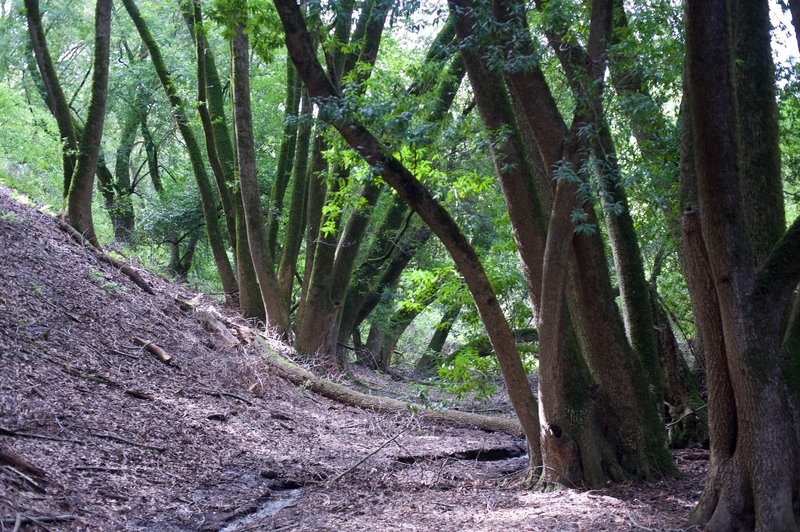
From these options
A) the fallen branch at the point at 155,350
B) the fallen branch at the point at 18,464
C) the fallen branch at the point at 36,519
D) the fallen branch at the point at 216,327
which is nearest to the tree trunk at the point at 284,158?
the fallen branch at the point at 216,327

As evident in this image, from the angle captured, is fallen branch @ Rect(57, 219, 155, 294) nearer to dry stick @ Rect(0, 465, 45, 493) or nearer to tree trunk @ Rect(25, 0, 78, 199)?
tree trunk @ Rect(25, 0, 78, 199)

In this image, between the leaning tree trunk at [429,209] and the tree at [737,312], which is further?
the leaning tree trunk at [429,209]

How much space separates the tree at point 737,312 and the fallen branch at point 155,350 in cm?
686

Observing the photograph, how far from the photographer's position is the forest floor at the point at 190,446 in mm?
5484

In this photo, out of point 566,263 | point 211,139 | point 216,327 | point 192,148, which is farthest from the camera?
point 192,148

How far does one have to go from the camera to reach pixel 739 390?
16.0ft

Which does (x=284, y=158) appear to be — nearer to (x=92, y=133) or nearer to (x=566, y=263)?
(x=92, y=133)

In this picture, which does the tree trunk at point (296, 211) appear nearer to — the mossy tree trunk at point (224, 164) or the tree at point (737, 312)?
the mossy tree trunk at point (224, 164)

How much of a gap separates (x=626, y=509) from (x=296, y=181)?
998cm

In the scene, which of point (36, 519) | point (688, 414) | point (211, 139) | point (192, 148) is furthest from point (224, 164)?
point (36, 519)

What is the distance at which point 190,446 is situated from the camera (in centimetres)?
723

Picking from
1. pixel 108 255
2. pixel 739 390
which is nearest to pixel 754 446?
pixel 739 390

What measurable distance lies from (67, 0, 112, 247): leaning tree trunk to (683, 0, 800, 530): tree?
9357mm

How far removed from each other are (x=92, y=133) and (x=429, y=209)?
23.8 feet
